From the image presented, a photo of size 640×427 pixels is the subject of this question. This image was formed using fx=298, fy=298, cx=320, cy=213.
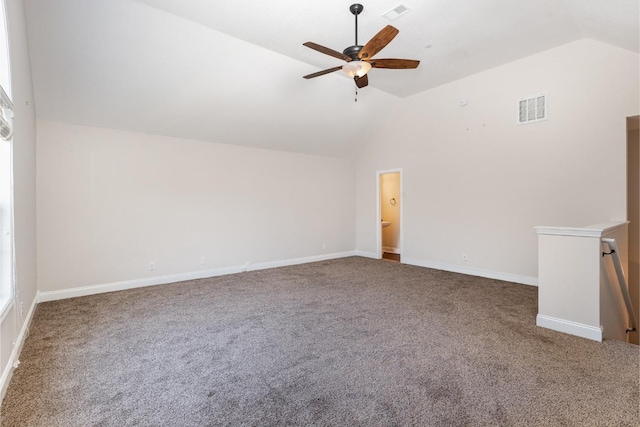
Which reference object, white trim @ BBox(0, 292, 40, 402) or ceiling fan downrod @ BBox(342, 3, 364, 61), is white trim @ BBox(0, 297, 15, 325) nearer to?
white trim @ BBox(0, 292, 40, 402)

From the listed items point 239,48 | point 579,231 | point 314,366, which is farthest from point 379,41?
point 314,366

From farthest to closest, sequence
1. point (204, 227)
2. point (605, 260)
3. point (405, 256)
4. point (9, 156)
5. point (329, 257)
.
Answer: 1. point (329, 257)
2. point (405, 256)
3. point (204, 227)
4. point (605, 260)
5. point (9, 156)

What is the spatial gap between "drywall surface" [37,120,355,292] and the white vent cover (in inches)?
151

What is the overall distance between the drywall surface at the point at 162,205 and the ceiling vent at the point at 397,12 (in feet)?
11.3

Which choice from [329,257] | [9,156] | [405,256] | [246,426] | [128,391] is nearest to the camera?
[246,426]

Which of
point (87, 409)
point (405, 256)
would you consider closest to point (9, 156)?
point (87, 409)

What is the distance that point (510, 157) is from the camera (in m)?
4.75

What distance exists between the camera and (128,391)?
1985mm

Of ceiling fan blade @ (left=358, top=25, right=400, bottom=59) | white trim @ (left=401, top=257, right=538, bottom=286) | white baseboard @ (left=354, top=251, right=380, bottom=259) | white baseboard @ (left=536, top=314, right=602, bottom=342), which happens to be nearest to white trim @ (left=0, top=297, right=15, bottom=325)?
ceiling fan blade @ (left=358, top=25, right=400, bottom=59)

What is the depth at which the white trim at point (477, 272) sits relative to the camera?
15.1ft

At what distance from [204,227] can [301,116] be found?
8.77 feet

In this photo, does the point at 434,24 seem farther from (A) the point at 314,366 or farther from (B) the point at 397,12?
(A) the point at 314,366

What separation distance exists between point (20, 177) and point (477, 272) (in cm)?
615

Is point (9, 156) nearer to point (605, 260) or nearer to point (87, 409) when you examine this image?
point (87, 409)
